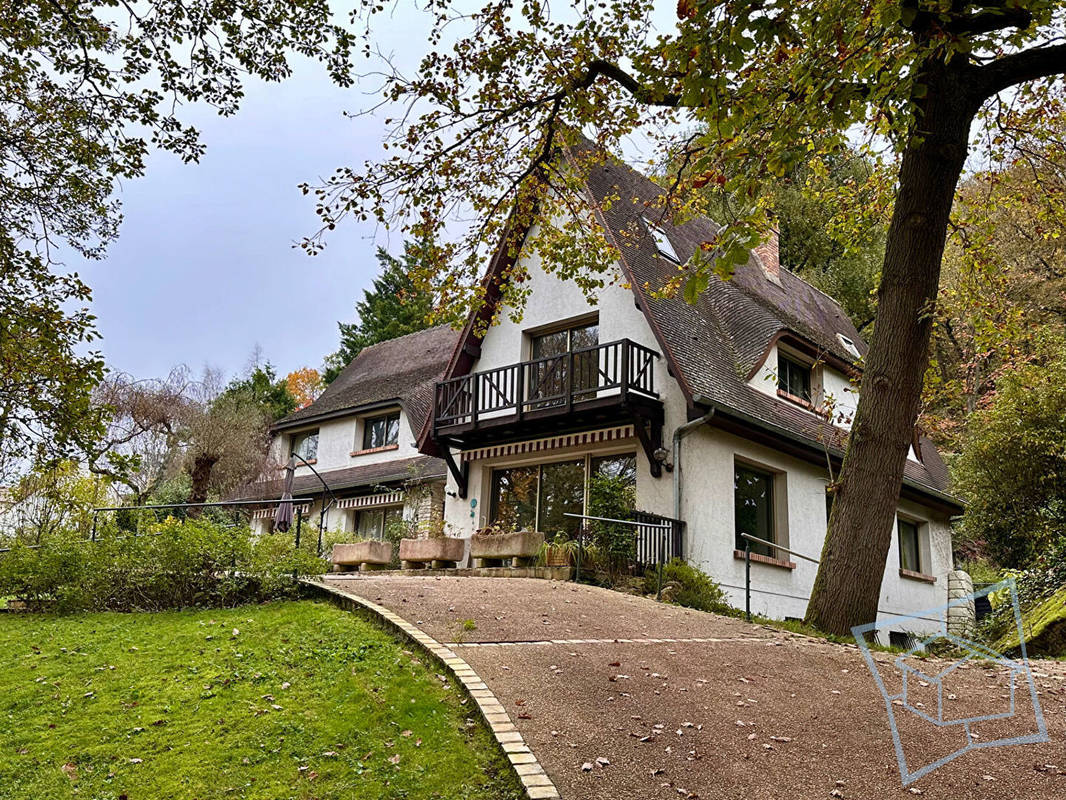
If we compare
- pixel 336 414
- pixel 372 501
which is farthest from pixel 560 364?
pixel 336 414

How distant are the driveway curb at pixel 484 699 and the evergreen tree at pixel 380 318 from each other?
34.0m

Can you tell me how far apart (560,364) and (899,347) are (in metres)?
8.98

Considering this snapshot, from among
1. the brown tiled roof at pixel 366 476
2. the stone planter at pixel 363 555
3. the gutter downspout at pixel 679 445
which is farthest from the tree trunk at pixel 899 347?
the brown tiled roof at pixel 366 476

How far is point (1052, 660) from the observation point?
29.5 feet

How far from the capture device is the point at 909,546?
21.1 m

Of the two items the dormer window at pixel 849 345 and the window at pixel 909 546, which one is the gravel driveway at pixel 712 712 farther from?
the dormer window at pixel 849 345

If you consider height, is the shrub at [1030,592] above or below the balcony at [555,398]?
below

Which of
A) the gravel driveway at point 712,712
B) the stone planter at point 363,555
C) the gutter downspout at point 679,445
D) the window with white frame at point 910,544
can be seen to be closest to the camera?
the gravel driveway at point 712,712

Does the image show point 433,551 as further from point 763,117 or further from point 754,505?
point 763,117

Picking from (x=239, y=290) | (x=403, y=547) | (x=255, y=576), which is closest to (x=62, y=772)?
(x=255, y=576)

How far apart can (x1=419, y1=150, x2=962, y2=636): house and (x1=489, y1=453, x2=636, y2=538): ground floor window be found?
0.04 meters

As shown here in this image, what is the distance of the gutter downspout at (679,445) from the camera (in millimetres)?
14649

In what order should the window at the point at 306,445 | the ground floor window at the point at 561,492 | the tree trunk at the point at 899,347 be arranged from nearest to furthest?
the tree trunk at the point at 899,347 < the ground floor window at the point at 561,492 < the window at the point at 306,445

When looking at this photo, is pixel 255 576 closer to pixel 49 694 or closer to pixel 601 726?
pixel 49 694
